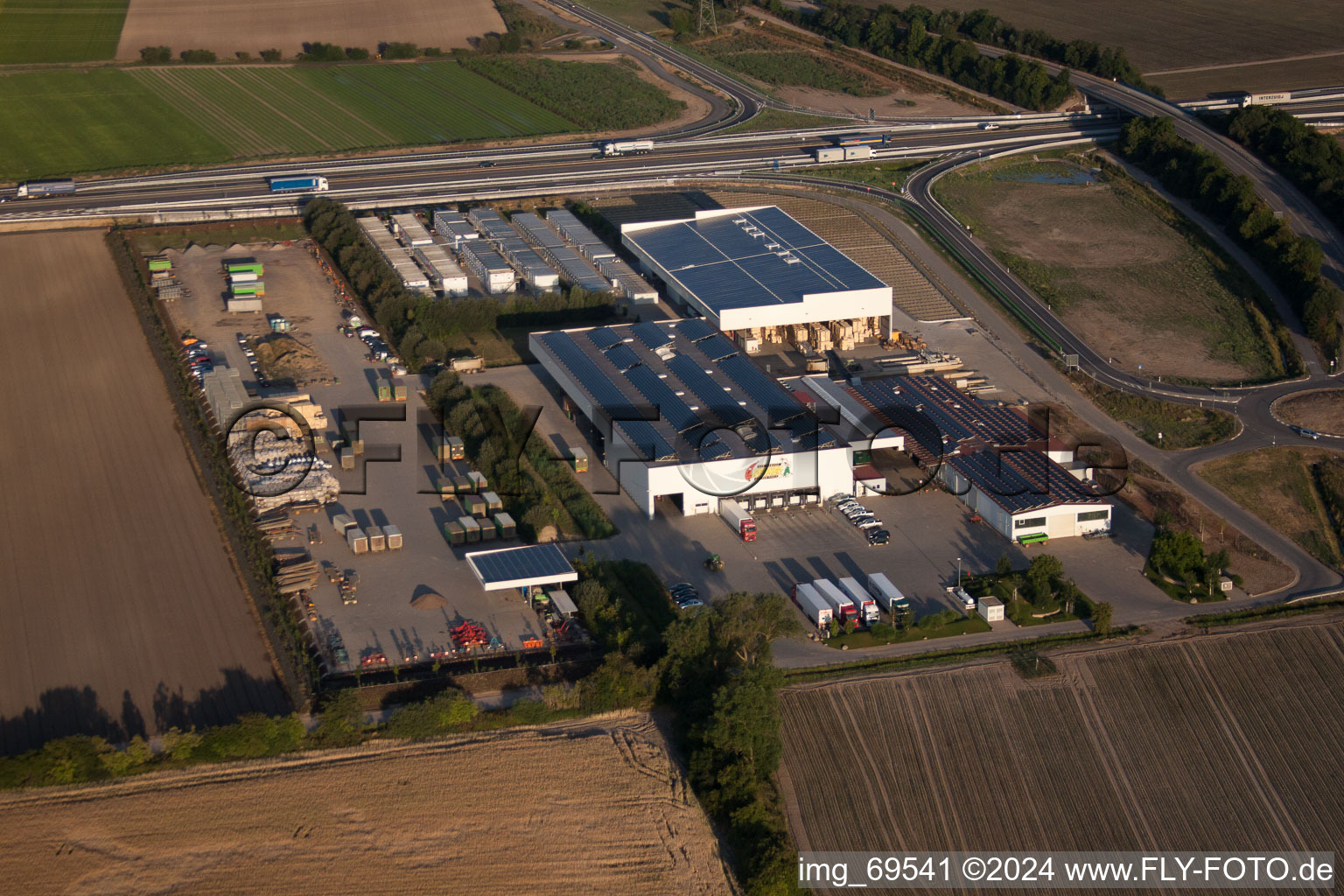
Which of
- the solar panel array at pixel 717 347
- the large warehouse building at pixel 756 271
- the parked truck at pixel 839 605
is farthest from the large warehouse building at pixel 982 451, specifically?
the parked truck at pixel 839 605

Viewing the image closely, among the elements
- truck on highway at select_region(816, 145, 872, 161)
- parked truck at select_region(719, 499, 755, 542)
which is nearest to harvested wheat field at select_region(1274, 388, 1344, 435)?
parked truck at select_region(719, 499, 755, 542)

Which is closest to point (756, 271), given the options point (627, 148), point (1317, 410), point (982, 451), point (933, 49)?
point (982, 451)

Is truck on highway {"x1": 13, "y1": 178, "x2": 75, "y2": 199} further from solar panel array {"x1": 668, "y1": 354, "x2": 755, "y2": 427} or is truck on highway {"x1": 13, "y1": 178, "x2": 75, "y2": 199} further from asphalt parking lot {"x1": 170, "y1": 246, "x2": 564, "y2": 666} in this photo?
solar panel array {"x1": 668, "y1": 354, "x2": 755, "y2": 427}

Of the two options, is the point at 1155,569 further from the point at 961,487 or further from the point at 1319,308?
the point at 1319,308

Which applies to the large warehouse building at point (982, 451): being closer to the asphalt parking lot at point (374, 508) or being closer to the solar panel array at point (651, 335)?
the solar panel array at point (651, 335)

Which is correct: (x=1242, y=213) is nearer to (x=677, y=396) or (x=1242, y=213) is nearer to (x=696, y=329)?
(x=696, y=329)

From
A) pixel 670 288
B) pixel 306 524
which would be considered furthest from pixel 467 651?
pixel 670 288
